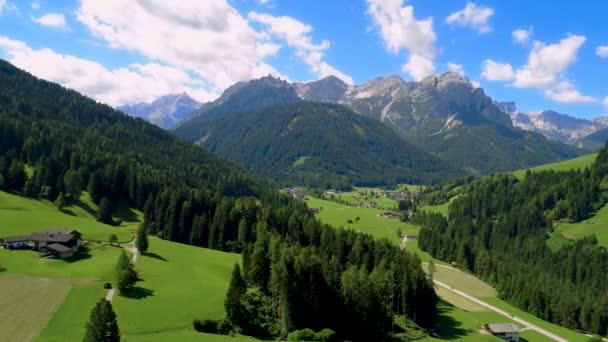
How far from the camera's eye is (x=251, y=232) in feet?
385

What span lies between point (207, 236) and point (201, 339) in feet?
210

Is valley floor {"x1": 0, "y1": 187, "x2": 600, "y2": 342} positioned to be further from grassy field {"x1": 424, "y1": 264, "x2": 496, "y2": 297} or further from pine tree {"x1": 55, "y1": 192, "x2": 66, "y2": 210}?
grassy field {"x1": 424, "y1": 264, "x2": 496, "y2": 297}

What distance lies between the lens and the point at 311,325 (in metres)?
70.3

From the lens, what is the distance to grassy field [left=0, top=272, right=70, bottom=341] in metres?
50.6

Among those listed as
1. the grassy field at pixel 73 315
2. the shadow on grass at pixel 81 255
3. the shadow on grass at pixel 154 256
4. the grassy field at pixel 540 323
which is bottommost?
the grassy field at pixel 540 323

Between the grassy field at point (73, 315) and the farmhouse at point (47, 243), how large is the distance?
1619 cm

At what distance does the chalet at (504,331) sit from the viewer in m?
87.9

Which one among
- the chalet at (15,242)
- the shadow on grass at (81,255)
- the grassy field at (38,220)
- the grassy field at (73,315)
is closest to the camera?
the grassy field at (73,315)

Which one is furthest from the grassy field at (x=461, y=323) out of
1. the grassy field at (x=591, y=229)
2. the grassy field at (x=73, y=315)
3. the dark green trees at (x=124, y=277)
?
the grassy field at (x=591, y=229)

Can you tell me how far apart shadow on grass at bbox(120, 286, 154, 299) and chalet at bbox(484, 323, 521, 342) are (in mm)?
67516

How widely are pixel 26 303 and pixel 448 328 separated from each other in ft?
246

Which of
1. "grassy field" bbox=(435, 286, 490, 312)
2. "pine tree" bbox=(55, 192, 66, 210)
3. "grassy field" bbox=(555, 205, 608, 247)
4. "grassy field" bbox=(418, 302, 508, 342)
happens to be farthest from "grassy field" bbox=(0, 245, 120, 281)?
"grassy field" bbox=(555, 205, 608, 247)

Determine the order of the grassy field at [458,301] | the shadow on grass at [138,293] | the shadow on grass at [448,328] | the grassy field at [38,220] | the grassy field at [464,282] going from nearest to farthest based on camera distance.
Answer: the shadow on grass at [138,293]
the shadow on grass at [448,328]
the grassy field at [38,220]
the grassy field at [458,301]
the grassy field at [464,282]

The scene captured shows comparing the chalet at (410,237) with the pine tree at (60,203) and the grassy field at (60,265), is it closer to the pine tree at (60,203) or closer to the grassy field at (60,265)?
the pine tree at (60,203)
